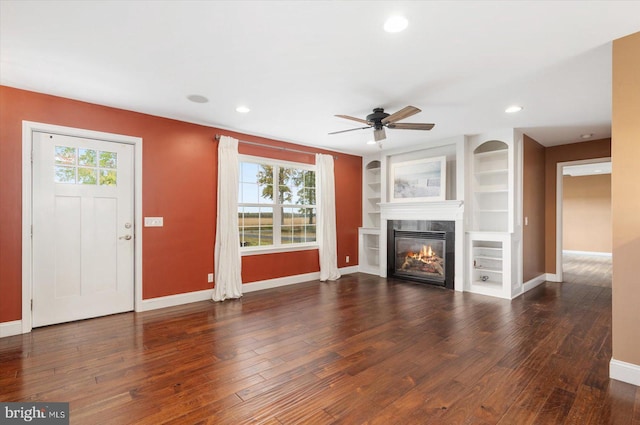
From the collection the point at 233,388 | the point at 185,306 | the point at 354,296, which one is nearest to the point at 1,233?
the point at 185,306

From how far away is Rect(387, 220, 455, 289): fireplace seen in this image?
5.29 meters

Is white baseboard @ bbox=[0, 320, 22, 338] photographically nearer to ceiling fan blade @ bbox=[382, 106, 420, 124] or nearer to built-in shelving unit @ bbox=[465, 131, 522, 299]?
ceiling fan blade @ bbox=[382, 106, 420, 124]

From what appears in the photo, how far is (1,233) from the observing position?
3.12 m

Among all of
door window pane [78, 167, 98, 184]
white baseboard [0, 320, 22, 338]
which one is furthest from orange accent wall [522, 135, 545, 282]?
white baseboard [0, 320, 22, 338]

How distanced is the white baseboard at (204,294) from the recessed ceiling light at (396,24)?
4.05 meters

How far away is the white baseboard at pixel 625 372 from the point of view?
7.41 feet

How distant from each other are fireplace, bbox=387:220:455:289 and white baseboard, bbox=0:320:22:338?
212 inches

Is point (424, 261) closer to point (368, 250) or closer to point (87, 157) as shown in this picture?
point (368, 250)

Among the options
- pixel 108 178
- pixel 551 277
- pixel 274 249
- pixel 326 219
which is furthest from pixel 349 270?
pixel 108 178

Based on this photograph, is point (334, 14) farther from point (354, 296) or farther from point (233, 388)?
point (354, 296)

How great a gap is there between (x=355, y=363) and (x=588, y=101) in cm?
392

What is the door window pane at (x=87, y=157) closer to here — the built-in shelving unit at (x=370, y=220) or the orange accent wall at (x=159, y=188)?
the orange accent wall at (x=159, y=188)

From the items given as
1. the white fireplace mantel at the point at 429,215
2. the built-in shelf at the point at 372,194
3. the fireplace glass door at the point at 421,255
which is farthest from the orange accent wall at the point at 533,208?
the built-in shelf at the point at 372,194

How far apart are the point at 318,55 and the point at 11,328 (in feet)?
13.4
